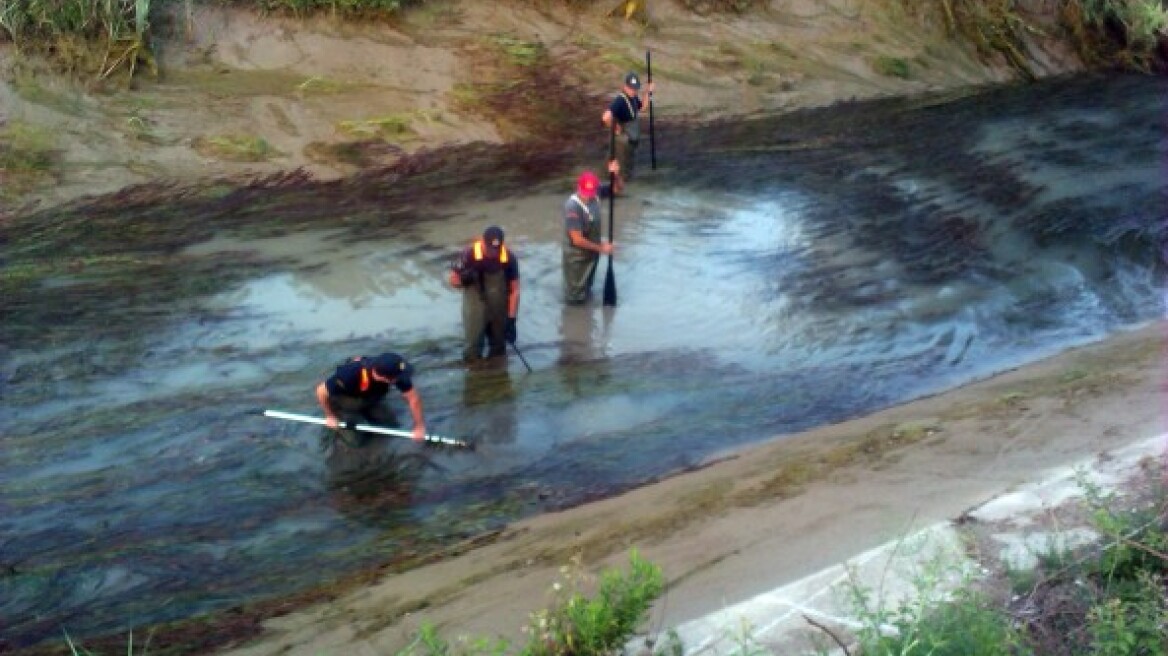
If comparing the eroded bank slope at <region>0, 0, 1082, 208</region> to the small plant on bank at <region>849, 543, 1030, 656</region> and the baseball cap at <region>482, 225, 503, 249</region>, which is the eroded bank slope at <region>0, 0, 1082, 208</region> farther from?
the small plant on bank at <region>849, 543, 1030, 656</region>

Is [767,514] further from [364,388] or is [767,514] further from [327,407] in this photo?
[327,407]

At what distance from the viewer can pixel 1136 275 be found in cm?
1347

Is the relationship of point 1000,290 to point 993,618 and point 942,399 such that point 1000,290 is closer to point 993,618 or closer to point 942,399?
point 942,399

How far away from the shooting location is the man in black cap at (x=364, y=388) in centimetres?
901

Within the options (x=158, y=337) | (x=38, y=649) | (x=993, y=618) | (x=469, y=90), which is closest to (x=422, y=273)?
(x=158, y=337)

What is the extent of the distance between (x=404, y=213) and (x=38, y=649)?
25.3ft

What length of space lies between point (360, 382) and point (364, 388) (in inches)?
2.6

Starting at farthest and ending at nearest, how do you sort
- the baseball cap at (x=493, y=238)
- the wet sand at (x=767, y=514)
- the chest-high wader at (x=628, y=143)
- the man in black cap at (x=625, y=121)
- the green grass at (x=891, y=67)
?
the green grass at (x=891, y=67), the chest-high wader at (x=628, y=143), the man in black cap at (x=625, y=121), the baseball cap at (x=493, y=238), the wet sand at (x=767, y=514)

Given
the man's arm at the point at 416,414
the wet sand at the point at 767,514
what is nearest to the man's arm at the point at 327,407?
the man's arm at the point at 416,414

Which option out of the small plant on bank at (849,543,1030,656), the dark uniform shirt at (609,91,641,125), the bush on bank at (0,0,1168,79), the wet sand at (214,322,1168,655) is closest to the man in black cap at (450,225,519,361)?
the wet sand at (214,322,1168,655)

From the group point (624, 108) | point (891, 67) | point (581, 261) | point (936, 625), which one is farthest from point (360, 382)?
point (891, 67)

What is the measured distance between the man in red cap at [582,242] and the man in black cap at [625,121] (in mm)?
2813

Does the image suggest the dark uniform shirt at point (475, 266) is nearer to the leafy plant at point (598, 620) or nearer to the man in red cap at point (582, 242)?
the man in red cap at point (582, 242)

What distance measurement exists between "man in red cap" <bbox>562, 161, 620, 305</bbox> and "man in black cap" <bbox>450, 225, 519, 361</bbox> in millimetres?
1036
